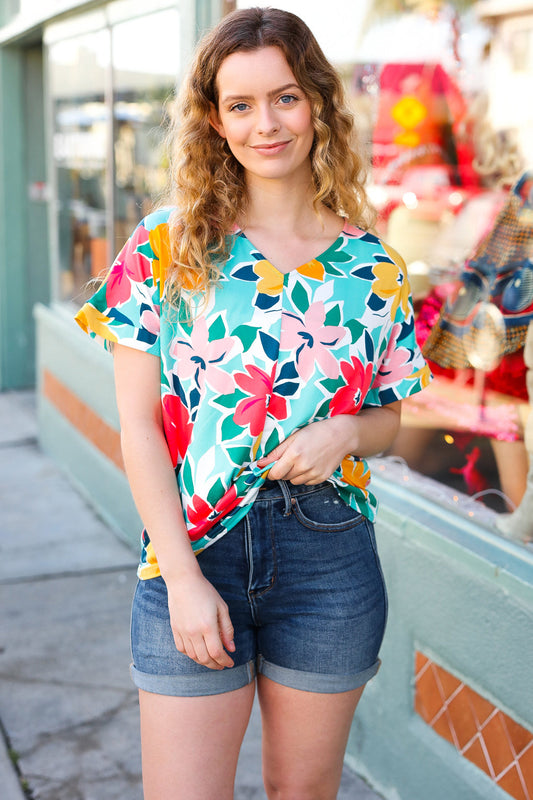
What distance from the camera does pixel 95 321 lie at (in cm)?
159

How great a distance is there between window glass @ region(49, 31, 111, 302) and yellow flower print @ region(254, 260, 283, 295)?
3.71 meters

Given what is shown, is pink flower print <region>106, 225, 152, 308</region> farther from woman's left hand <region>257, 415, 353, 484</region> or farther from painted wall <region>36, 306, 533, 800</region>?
painted wall <region>36, 306, 533, 800</region>

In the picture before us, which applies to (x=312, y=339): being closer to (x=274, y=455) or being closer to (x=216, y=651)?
(x=274, y=455)

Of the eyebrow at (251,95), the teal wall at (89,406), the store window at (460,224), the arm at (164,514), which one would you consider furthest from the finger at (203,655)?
the teal wall at (89,406)

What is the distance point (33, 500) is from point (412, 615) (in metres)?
3.11

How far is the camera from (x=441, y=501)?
9.30ft

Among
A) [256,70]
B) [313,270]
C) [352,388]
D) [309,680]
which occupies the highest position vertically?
[256,70]

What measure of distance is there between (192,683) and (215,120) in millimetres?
1027

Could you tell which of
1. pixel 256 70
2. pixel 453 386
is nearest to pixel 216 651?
pixel 256 70

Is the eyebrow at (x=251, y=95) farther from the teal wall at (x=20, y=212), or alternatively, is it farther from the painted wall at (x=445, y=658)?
the teal wall at (x=20, y=212)

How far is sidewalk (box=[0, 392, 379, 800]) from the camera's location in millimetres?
2842

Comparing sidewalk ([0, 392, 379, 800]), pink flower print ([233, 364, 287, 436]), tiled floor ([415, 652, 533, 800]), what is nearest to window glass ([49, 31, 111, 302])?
sidewalk ([0, 392, 379, 800])

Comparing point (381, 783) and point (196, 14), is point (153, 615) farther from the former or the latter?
point (196, 14)

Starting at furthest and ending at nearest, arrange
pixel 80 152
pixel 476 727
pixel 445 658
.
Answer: pixel 80 152 < pixel 445 658 < pixel 476 727
